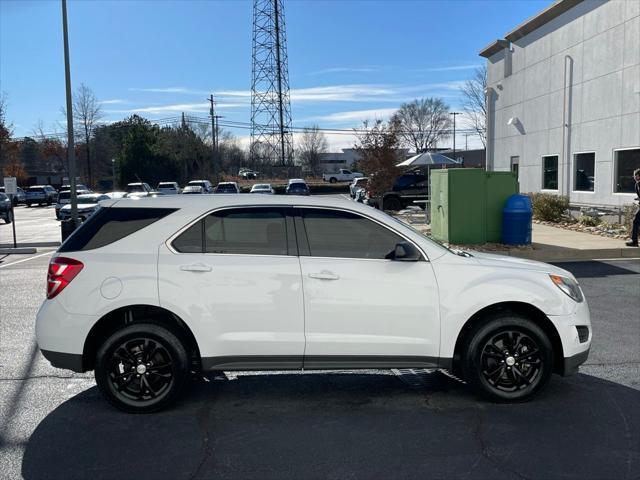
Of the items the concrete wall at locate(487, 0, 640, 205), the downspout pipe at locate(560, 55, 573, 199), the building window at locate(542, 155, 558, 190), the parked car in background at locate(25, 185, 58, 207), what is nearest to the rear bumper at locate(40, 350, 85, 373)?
the concrete wall at locate(487, 0, 640, 205)

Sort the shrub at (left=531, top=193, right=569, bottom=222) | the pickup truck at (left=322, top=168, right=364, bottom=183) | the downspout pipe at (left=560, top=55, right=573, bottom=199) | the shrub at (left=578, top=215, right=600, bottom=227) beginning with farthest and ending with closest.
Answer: the pickup truck at (left=322, top=168, right=364, bottom=183), the downspout pipe at (left=560, top=55, right=573, bottom=199), the shrub at (left=531, top=193, right=569, bottom=222), the shrub at (left=578, top=215, right=600, bottom=227)

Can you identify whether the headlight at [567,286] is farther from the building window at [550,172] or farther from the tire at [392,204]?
the tire at [392,204]

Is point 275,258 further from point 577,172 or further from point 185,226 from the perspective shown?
point 577,172

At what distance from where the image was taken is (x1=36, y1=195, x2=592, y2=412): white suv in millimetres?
4566

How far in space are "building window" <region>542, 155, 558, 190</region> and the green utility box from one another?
38.0 feet

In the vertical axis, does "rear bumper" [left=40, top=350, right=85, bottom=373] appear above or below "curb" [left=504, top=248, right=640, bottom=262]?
above

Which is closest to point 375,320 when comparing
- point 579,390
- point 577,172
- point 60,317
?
point 579,390

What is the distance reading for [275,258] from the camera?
4660mm

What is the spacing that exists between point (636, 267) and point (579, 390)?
7802mm

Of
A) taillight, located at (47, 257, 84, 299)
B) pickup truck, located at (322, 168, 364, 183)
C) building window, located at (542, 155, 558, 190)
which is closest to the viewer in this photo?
taillight, located at (47, 257, 84, 299)

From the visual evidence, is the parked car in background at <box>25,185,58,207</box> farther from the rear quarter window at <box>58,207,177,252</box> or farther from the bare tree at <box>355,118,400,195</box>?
the rear quarter window at <box>58,207,177,252</box>

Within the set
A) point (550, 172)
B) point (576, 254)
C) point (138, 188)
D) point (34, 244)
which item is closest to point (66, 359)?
point (576, 254)

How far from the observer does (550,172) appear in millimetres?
24672

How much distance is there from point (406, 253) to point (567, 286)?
1391mm
